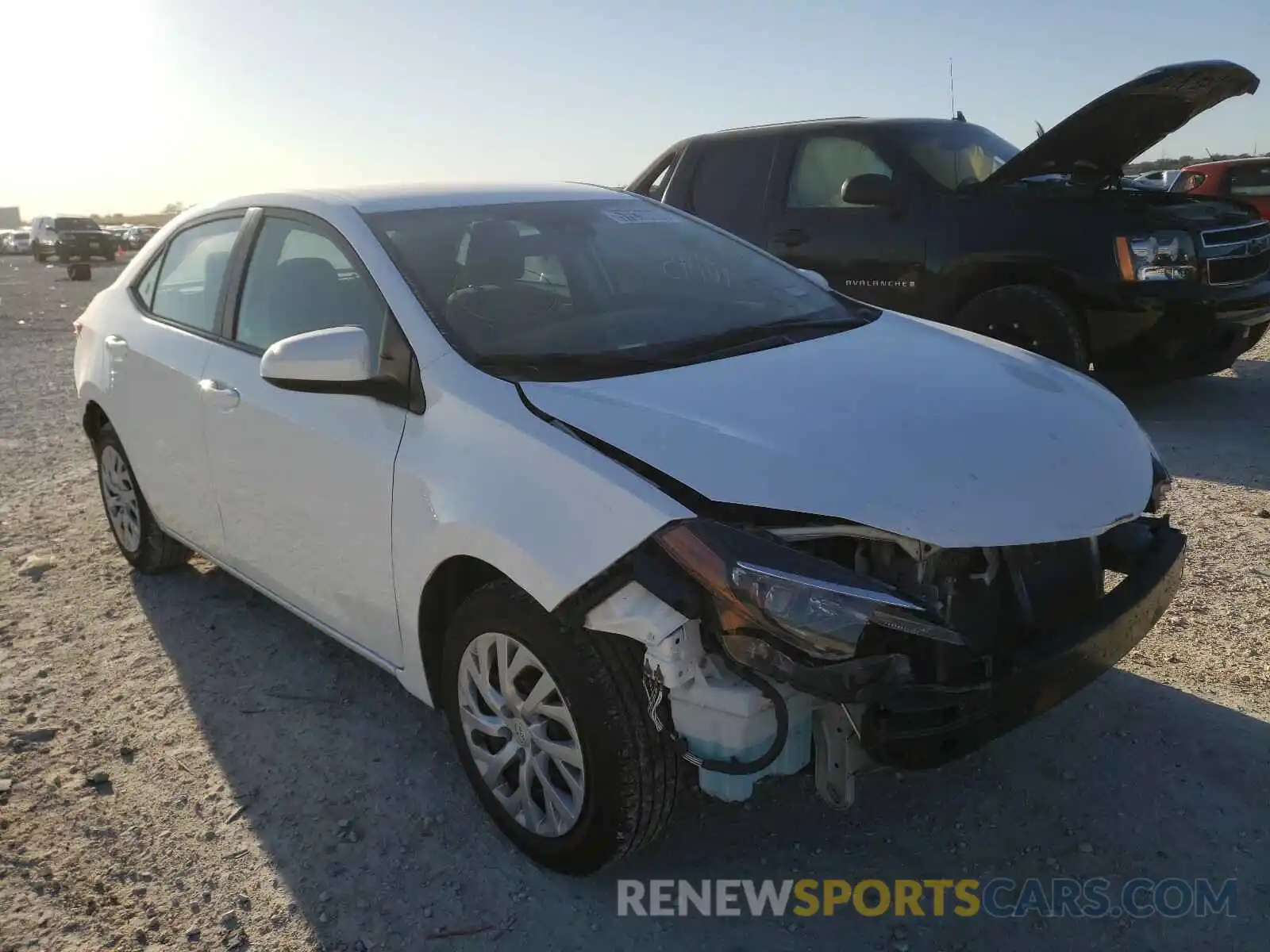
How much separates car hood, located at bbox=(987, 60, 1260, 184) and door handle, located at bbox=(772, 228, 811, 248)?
127 centimetres

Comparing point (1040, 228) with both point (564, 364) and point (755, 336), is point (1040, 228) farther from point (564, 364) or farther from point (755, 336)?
point (564, 364)

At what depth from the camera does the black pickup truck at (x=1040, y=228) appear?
6137 millimetres

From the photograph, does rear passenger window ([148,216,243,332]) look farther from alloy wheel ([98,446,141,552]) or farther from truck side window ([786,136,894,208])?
truck side window ([786,136,894,208])

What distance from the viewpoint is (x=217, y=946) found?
2.50 metres

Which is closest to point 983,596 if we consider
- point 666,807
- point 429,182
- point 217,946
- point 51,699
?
point 666,807

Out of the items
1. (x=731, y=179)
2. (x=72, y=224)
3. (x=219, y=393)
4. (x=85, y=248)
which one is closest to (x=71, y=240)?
(x=85, y=248)

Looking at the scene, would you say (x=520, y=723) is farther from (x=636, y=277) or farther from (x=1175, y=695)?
(x=1175, y=695)

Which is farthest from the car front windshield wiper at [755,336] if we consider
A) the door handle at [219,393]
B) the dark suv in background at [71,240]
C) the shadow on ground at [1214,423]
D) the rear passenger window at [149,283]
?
the dark suv in background at [71,240]

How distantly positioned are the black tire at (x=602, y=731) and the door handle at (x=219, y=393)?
142cm

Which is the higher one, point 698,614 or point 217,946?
point 698,614

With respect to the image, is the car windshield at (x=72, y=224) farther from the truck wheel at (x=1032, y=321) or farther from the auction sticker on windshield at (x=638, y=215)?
the auction sticker on windshield at (x=638, y=215)

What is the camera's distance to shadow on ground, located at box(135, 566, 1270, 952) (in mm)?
2473

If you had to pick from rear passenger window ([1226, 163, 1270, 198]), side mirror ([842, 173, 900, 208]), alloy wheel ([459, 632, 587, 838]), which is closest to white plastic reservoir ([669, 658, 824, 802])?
alloy wheel ([459, 632, 587, 838])

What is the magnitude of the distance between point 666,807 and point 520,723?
16.7 inches
